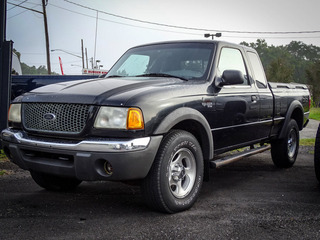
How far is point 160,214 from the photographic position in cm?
356

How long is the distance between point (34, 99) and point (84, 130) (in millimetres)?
766

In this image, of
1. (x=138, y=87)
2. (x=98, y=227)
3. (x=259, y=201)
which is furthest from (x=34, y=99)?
(x=259, y=201)

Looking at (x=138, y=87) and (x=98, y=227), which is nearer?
(x=98, y=227)

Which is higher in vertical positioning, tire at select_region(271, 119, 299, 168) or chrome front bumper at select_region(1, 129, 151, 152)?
chrome front bumper at select_region(1, 129, 151, 152)

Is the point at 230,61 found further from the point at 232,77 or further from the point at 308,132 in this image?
the point at 308,132

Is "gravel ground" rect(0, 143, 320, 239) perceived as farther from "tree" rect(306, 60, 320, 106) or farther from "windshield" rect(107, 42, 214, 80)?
"tree" rect(306, 60, 320, 106)

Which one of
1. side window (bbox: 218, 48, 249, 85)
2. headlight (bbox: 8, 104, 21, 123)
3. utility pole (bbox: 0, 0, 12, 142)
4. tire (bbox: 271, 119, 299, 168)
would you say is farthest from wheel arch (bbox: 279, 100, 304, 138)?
utility pole (bbox: 0, 0, 12, 142)

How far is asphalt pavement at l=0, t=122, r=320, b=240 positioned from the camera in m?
3.09

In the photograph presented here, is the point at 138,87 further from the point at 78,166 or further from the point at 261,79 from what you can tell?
the point at 261,79

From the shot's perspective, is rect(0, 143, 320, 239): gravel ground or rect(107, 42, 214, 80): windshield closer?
rect(0, 143, 320, 239): gravel ground

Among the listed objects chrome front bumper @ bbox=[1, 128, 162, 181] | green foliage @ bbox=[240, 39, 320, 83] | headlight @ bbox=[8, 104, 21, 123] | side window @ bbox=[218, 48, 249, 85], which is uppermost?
green foliage @ bbox=[240, 39, 320, 83]

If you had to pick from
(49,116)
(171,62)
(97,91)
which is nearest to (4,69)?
(171,62)

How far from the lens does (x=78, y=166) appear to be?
320 centimetres

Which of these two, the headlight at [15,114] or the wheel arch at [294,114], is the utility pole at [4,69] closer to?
the headlight at [15,114]
